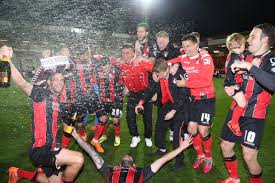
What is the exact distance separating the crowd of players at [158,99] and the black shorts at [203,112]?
17 millimetres

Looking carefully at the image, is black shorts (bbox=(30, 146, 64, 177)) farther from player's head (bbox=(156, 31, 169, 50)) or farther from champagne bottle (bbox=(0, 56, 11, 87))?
player's head (bbox=(156, 31, 169, 50))

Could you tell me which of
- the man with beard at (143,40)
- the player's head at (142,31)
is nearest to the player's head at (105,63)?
the man with beard at (143,40)

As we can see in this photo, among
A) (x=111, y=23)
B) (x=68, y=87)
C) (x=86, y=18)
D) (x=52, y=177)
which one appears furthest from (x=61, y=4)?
(x=52, y=177)

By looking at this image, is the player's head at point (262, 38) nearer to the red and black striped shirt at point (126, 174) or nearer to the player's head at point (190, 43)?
the player's head at point (190, 43)

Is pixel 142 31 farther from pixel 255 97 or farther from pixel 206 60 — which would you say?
pixel 255 97

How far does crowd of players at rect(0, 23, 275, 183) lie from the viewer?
12.5 ft

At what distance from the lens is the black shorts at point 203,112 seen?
5.18 meters

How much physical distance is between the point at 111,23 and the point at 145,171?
4405 centimetres

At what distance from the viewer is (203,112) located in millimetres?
5184

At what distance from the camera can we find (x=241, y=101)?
392cm

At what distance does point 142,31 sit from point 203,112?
289 cm

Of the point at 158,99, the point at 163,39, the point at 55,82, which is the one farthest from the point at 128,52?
the point at 55,82

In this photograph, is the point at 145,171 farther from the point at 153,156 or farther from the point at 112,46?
the point at 112,46

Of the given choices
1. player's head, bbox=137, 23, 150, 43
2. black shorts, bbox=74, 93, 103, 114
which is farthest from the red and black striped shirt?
player's head, bbox=137, 23, 150, 43
